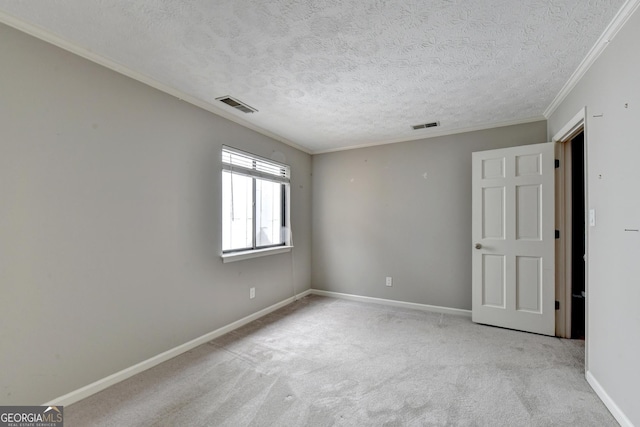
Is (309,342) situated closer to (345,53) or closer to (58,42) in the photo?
(345,53)

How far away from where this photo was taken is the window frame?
10.3 feet

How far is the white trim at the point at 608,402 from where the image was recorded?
1607 mm

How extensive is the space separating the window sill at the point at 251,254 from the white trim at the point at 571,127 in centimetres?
337

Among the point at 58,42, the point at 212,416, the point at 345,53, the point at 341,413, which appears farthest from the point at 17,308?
the point at 345,53

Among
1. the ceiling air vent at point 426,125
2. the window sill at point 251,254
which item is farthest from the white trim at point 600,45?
the window sill at point 251,254

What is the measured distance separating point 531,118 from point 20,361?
5.00m

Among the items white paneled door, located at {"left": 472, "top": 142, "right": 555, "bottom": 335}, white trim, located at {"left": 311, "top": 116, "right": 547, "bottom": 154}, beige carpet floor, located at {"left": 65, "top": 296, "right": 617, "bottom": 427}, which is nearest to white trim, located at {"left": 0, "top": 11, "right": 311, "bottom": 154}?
white trim, located at {"left": 311, "top": 116, "right": 547, "bottom": 154}

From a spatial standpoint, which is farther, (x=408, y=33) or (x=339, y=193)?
(x=339, y=193)

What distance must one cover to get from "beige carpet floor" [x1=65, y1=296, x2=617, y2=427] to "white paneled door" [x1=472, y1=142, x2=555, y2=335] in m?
0.28

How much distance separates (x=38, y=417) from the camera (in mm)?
1692

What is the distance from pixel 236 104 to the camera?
2869mm

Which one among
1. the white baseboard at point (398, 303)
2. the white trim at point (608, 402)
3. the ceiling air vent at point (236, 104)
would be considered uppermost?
the ceiling air vent at point (236, 104)
